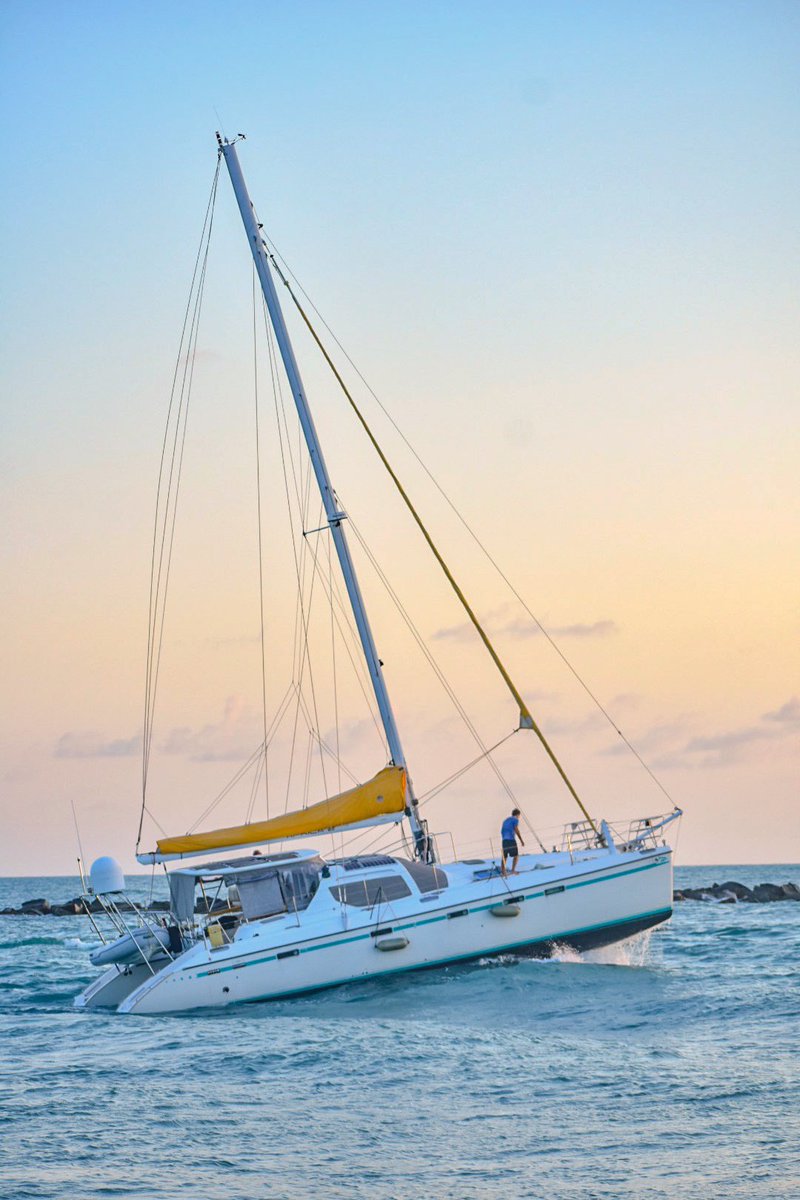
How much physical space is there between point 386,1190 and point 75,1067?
7901mm

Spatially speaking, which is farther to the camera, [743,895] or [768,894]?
[743,895]

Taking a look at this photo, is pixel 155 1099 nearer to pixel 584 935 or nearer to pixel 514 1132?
pixel 514 1132

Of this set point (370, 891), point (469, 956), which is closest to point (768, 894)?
point (469, 956)

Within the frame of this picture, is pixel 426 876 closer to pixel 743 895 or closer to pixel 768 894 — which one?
pixel 768 894

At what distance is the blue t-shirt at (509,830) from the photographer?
24.6 metres

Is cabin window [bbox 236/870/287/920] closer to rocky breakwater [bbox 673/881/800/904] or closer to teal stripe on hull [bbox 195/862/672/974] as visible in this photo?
teal stripe on hull [bbox 195/862/672/974]

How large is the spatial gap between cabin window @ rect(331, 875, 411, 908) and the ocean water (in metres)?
1.45

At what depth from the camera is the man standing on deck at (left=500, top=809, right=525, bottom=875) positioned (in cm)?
2434

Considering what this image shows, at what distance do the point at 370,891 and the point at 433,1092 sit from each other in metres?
8.12

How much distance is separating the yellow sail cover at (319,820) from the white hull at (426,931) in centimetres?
146

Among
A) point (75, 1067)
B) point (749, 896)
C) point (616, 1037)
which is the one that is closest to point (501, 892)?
point (616, 1037)

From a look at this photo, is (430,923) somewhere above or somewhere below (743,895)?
above

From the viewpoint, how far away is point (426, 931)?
74.4 feet

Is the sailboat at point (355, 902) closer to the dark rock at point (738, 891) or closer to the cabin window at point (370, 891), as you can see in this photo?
the cabin window at point (370, 891)
